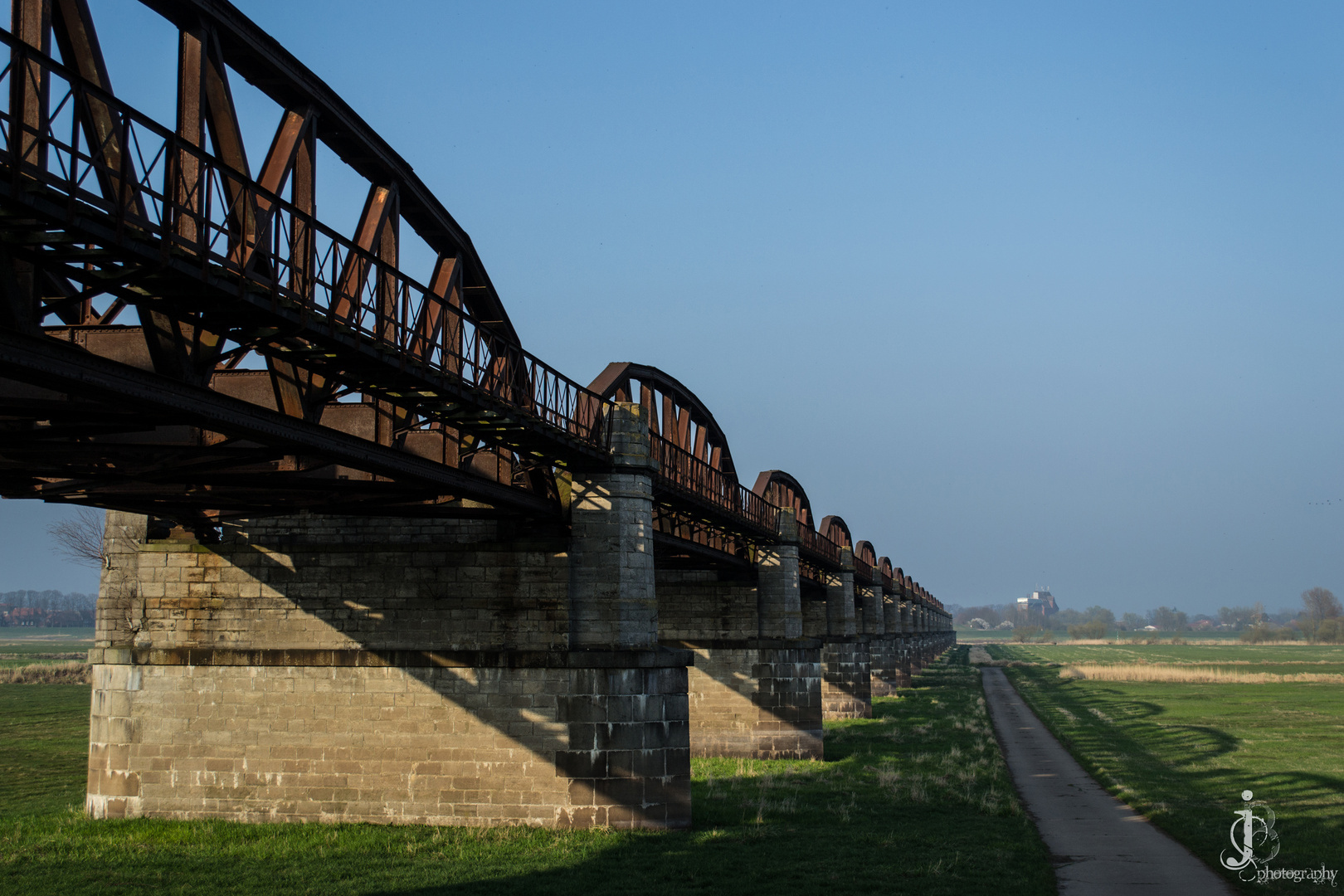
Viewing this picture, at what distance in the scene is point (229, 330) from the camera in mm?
12453

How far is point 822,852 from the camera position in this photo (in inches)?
741

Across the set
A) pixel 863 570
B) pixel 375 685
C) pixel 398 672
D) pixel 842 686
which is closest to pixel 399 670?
pixel 398 672

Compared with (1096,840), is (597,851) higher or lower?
higher

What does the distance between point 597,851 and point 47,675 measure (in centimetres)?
6659

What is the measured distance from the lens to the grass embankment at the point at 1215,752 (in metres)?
21.2

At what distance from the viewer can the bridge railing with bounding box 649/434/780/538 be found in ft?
96.1

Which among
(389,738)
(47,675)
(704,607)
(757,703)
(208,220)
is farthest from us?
(47,675)

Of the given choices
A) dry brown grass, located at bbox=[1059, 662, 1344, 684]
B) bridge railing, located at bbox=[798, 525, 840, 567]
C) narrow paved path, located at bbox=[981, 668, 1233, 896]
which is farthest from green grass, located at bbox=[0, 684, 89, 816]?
dry brown grass, located at bbox=[1059, 662, 1344, 684]

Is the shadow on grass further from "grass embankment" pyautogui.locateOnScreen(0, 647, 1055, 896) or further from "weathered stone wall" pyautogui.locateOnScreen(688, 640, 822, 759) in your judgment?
"weathered stone wall" pyautogui.locateOnScreen(688, 640, 822, 759)

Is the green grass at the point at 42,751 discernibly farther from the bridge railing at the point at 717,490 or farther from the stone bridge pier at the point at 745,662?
the stone bridge pier at the point at 745,662

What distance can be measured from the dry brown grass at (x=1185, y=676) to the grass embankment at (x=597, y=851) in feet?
214

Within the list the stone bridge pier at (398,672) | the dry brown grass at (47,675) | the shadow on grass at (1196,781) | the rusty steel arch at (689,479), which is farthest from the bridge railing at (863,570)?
the dry brown grass at (47,675)

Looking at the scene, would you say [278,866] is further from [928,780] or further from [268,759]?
[928,780]

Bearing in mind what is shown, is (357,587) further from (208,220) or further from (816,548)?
(816,548)
